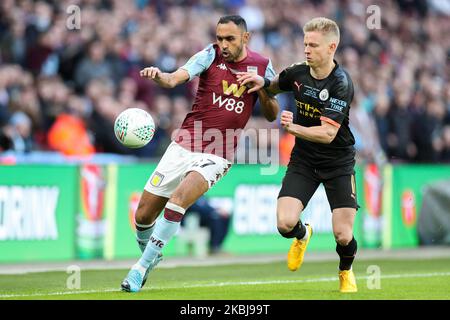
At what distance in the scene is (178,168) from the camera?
407 inches

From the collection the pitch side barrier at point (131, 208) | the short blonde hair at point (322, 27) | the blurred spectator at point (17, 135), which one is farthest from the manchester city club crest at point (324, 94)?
the blurred spectator at point (17, 135)

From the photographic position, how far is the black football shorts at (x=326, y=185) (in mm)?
10164

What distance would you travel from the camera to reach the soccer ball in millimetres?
10055

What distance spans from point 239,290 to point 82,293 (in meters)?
1.65

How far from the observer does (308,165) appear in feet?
33.8

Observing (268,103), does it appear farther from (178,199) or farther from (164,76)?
(178,199)

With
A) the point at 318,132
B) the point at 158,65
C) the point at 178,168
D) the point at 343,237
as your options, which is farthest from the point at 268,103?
the point at 158,65

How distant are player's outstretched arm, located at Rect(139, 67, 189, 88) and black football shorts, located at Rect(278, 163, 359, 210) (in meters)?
1.47

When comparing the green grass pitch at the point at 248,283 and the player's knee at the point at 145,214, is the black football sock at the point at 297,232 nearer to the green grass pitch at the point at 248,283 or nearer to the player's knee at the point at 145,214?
the green grass pitch at the point at 248,283

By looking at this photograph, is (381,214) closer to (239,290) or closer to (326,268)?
(326,268)

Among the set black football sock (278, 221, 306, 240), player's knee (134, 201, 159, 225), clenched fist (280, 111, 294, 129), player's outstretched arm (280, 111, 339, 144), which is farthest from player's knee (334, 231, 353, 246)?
player's knee (134, 201, 159, 225)

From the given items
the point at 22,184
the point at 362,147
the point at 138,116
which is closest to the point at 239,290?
the point at 138,116
